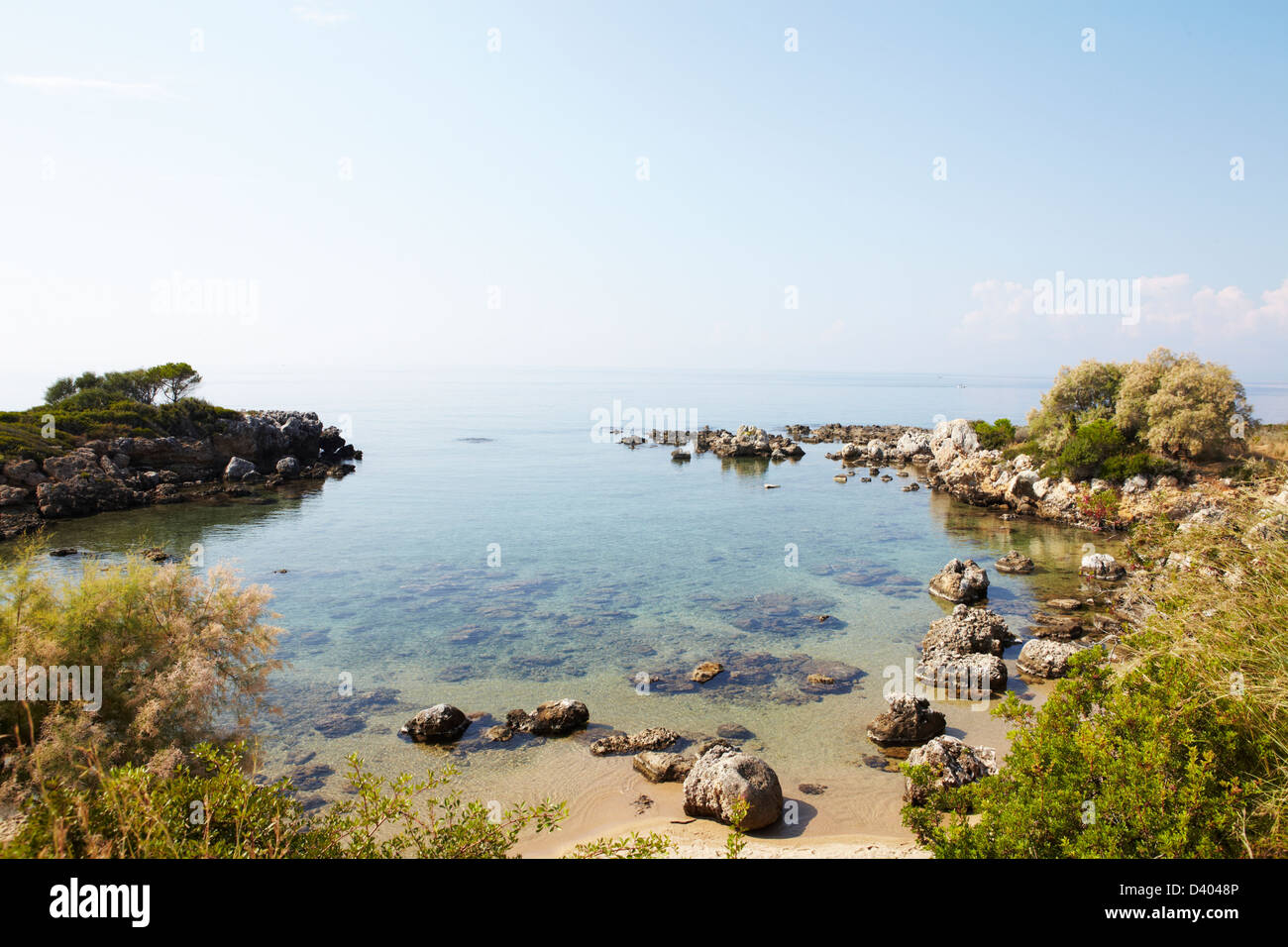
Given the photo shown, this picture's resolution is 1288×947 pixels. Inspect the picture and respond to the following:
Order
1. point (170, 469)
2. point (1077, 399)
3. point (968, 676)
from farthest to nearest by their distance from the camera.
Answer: point (170, 469) < point (1077, 399) < point (968, 676)

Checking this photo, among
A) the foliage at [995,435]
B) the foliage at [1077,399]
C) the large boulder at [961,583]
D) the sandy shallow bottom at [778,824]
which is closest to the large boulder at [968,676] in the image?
the sandy shallow bottom at [778,824]

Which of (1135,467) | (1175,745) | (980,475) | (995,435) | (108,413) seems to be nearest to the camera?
(1175,745)

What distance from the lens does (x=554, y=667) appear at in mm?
24062

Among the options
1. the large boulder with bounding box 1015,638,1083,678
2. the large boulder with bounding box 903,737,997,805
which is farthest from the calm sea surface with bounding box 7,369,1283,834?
the large boulder with bounding box 1015,638,1083,678

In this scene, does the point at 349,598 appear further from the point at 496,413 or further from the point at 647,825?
the point at 496,413

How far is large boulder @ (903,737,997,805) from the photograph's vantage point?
14.6 m

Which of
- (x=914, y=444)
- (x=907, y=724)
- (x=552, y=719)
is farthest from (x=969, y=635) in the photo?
(x=914, y=444)

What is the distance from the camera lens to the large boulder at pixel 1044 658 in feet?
72.3

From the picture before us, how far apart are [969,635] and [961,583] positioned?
24.5ft

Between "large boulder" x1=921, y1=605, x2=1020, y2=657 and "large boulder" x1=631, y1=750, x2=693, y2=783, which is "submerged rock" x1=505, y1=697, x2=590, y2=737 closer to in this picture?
"large boulder" x1=631, y1=750, x2=693, y2=783

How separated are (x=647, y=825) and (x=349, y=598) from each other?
21.9m

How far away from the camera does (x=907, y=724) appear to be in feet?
59.3

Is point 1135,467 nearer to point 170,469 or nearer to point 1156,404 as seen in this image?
point 1156,404
